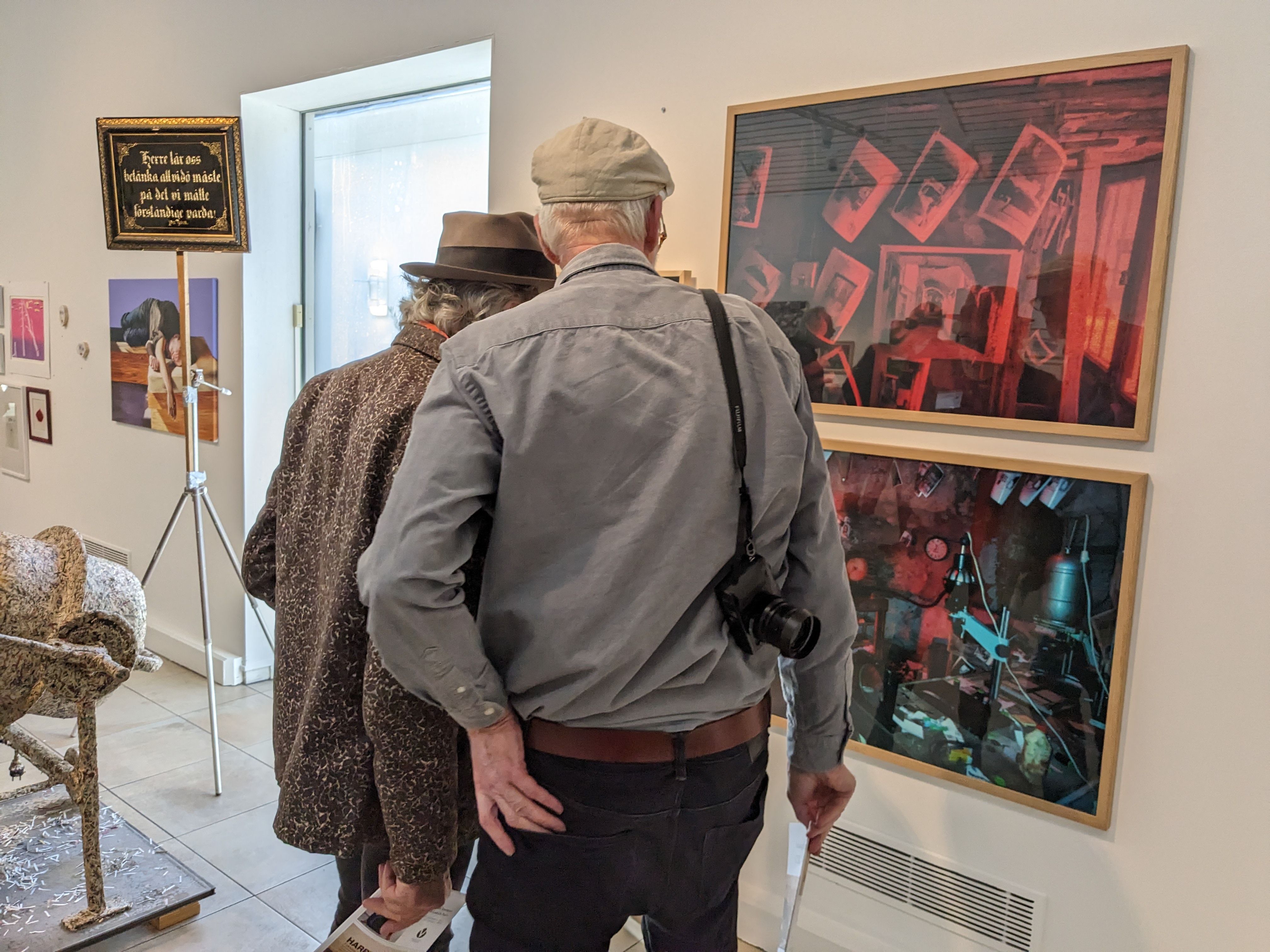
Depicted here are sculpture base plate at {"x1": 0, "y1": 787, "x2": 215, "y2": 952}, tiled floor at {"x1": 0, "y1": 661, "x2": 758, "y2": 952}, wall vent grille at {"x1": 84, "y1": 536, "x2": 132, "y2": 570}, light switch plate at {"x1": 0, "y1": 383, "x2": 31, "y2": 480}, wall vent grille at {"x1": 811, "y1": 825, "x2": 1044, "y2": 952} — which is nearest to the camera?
wall vent grille at {"x1": 811, "y1": 825, "x2": 1044, "y2": 952}

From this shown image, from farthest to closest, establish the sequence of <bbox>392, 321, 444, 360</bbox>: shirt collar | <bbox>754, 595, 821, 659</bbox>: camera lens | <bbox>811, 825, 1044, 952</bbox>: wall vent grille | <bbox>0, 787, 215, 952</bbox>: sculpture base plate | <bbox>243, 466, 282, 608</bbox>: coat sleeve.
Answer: <bbox>0, 787, 215, 952</bbox>: sculpture base plate < <bbox>811, 825, 1044, 952</bbox>: wall vent grille < <bbox>243, 466, 282, 608</bbox>: coat sleeve < <bbox>392, 321, 444, 360</bbox>: shirt collar < <bbox>754, 595, 821, 659</bbox>: camera lens

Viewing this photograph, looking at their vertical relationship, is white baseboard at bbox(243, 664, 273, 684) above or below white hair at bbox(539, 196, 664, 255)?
below

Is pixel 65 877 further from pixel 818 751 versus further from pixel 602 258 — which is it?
pixel 602 258

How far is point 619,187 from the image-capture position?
1.23m

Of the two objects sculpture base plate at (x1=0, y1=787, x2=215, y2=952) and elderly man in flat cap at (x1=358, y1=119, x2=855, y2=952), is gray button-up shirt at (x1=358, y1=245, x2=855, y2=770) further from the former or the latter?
sculpture base plate at (x1=0, y1=787, x2=215, y2=952)

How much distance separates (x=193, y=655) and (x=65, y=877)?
1.80m

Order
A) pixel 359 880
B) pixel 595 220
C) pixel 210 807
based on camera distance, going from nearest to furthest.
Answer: pixel 595 220 → pixel 359 880 → pixel 210 807

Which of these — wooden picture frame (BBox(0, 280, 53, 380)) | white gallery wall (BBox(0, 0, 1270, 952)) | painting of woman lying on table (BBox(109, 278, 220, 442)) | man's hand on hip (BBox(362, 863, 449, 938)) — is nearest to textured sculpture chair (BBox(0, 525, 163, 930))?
man's hand on hip (BBox(362, 863, 449, 938))

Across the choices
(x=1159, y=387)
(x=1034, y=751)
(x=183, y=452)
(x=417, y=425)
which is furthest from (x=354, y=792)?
(x=183, y=452)

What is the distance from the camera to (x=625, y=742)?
1205 mm

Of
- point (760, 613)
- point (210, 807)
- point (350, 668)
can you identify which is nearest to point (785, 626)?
point (760, 613)

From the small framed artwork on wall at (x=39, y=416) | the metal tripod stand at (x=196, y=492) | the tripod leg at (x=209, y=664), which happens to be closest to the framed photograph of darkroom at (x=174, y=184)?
the metal tripod stand at (x=196, y=492)

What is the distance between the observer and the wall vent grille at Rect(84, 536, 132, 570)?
4.38 meters

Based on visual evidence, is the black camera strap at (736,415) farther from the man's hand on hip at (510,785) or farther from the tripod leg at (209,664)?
the tripod leg at (209,664)
